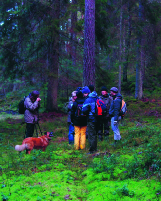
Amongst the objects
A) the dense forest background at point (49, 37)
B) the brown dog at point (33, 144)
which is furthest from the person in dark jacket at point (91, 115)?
the dense forest background at point (49, 37)

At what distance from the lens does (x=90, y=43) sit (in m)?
9.31

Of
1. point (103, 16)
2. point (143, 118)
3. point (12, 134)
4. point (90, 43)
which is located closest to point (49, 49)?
point (103, 16)

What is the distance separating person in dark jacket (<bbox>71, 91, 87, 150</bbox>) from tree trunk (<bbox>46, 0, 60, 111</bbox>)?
6.45 m

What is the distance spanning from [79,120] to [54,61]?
27.1 ft

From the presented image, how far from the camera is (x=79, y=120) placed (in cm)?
677

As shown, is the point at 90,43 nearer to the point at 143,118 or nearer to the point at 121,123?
the point at 121,123

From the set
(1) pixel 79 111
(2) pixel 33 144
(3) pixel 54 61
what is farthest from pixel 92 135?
(3) pixel 54 61

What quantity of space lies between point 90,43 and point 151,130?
469 centimetres

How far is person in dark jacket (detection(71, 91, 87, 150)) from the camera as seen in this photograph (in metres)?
6.70

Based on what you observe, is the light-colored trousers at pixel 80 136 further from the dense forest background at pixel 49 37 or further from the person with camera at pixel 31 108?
the dense forest background at pixel 49 37

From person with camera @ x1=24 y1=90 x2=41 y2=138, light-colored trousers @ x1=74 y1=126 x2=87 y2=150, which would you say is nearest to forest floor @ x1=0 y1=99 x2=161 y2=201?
light-colored trousers @ x1=74 y1=126 x2=87 y2=150

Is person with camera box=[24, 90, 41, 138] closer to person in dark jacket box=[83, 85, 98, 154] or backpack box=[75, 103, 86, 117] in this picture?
backpack box=[75, 103, 86, 117]

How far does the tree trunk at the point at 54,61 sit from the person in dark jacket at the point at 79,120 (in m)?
6.45

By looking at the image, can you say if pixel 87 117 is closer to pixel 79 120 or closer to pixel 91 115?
pixel 91 115
